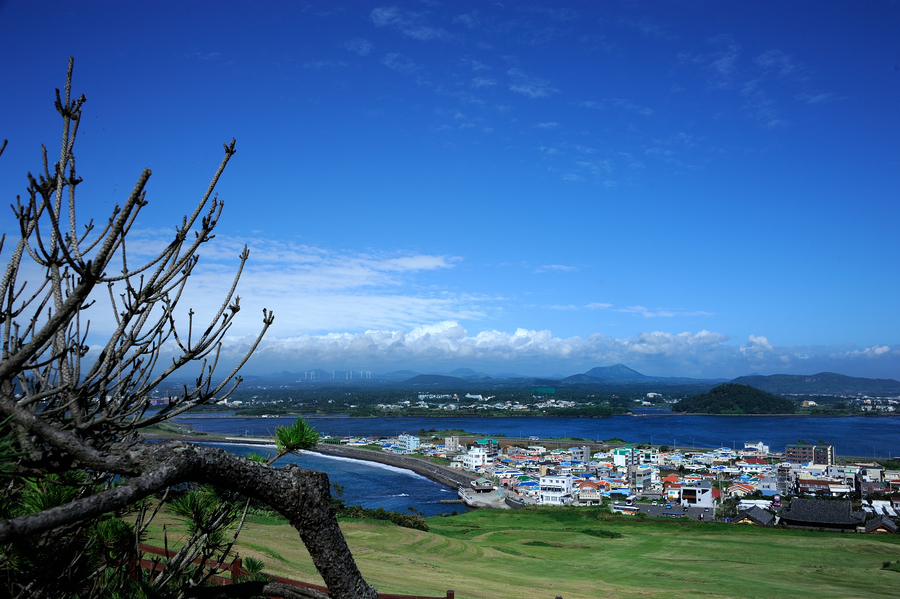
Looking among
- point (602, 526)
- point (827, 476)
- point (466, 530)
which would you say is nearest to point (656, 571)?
point (466, 530)

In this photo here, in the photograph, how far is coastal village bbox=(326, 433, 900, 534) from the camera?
850 inches

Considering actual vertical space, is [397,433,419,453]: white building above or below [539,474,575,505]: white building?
below

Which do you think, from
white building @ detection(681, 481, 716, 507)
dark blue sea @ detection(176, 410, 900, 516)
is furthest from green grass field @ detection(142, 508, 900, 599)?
dark blue sea @ detection(176, 410, 900, 516)

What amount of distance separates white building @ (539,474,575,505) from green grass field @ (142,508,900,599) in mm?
7909

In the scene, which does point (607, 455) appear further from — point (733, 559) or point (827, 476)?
point (733, 559)

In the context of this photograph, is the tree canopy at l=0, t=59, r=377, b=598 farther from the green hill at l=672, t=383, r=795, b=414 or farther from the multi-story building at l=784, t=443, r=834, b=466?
the green hill at l=672, t=383, r=795, b=414

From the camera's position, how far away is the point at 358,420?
74938 mm

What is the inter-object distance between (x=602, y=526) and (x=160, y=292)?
20363 mm

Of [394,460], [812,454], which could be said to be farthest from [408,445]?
[812,454]

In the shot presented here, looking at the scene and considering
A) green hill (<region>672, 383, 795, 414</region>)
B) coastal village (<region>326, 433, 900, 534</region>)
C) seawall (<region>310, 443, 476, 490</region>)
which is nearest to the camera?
coastal village (<region>326, 433, 900, 534</region>)

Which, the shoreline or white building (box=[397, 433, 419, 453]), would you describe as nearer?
the shoreline

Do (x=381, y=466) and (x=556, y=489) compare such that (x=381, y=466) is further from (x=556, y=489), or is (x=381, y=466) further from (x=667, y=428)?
(x=667, y=428)

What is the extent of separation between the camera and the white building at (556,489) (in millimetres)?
27125

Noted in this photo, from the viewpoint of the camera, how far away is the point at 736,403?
94.6 meters
